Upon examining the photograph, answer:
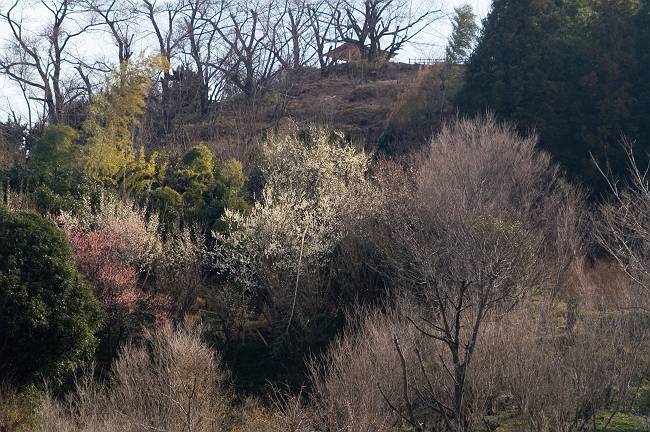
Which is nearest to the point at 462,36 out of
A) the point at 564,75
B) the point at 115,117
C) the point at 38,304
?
the point at 564,75

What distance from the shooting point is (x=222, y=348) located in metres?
20.4

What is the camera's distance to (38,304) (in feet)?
54.6

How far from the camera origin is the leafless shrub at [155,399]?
1312cm

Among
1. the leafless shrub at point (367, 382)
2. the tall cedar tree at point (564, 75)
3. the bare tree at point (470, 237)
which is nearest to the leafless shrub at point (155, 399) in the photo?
the leafless shrub at point (367, 382)

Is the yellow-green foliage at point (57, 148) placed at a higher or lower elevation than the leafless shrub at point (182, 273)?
higher

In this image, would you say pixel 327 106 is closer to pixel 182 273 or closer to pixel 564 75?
pixel 564 75

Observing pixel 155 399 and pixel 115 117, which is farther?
pixel 115 117

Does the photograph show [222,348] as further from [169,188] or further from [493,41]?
[493,41]

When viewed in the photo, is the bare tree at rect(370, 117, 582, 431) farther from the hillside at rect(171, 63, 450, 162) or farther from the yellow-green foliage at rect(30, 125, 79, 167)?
the yellow-green foliage at rect(30, 125, 79, 167)

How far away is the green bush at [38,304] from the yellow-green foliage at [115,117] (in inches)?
270

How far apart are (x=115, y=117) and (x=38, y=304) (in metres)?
8.97

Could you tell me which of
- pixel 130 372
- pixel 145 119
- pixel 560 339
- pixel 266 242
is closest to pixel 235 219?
pixel 266 242

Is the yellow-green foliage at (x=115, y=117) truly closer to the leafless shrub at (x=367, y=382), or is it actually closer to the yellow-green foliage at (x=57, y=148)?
the yellow-green foliage at (x=57, y=148)

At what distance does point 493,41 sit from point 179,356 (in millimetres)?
17911
